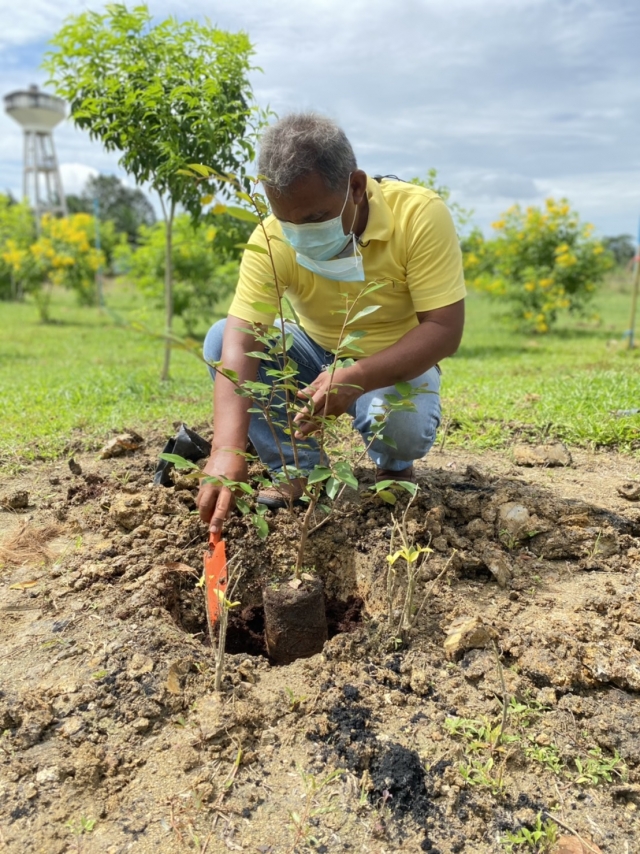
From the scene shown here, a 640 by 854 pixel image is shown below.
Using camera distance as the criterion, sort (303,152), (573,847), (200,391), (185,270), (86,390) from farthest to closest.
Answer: (185,270)
(200,391)
(86,390)
(303,152)
(573,847)

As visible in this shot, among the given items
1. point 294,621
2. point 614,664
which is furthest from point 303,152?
point 614,664

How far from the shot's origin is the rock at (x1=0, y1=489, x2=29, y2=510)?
254 centimetres

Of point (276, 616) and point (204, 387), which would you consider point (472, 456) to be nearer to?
point (276, 616)

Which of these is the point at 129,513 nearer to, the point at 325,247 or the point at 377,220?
the point at 325,247

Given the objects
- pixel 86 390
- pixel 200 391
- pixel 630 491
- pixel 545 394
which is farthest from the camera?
pixel 200 391

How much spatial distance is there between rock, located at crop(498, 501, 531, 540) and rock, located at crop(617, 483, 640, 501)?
0.50m

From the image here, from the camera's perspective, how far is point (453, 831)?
55.5 inches

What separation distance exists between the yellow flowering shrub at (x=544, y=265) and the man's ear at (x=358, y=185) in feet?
26.6

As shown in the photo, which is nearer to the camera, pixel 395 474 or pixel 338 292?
pixel 338 292

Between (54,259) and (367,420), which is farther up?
(54,259)

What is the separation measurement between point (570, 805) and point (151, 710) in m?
0.97

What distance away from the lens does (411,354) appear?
83.6 inches

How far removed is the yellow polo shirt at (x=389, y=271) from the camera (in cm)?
219

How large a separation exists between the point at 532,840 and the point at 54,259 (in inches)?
489
